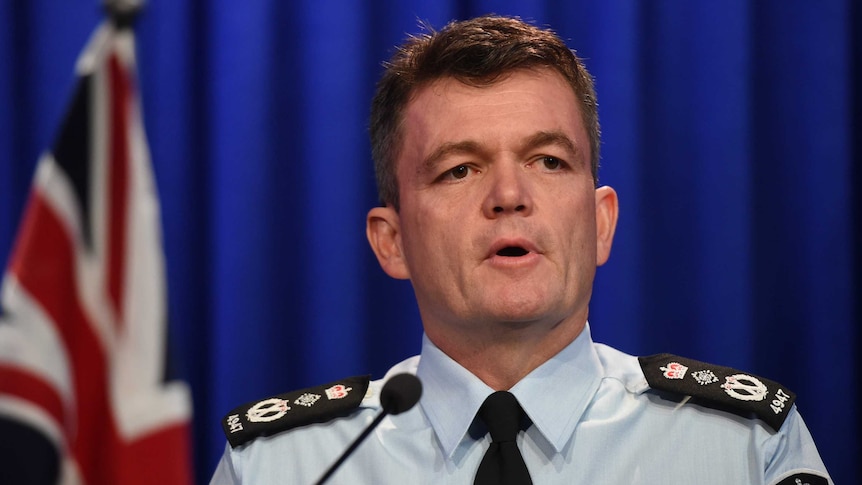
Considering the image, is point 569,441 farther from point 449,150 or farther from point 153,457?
point 153,457

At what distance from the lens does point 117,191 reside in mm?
846

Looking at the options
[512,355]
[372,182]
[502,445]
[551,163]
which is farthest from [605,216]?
[372,182]

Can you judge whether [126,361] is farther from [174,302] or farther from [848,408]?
[848,408]

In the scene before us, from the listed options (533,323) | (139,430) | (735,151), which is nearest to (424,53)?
(533,323)

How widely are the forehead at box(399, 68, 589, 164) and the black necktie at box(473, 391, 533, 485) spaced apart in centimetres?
36

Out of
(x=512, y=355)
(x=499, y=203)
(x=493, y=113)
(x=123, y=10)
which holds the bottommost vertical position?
(x=512, y=355)

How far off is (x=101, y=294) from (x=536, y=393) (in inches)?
29.5

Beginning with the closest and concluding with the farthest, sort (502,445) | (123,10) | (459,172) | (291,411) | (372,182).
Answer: (123,10)
(502,445)
(459,172)
(291,411)
(372,182)

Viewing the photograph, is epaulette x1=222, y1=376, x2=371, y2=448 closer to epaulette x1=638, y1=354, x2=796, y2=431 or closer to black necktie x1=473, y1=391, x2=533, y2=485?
black necktie x1=473, y1=391, x2=533, y2=485

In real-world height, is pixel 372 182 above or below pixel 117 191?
below

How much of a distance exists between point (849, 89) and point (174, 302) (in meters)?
1.45

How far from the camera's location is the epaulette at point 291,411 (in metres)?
1.56

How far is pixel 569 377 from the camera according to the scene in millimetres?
1473

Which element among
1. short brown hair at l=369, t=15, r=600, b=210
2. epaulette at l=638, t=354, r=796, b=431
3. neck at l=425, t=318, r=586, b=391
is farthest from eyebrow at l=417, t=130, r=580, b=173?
epaulette at l=638, t=354, r=796, b=431
